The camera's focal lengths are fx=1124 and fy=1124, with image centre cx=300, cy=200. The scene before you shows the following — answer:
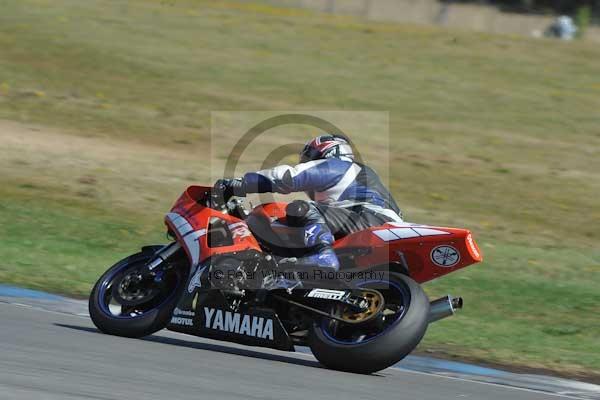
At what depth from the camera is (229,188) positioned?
8.15 m

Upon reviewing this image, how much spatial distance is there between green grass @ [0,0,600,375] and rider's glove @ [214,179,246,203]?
240cm

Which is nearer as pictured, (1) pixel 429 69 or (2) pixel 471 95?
(2) pixel 471 95

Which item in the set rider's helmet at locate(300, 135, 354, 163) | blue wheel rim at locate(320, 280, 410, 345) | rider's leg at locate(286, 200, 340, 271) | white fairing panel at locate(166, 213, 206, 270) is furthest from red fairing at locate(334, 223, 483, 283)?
white fairing panel at locate(166, 213, 206, 270)

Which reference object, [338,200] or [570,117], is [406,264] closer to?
[338,200]

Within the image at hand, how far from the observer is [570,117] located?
75.8ft

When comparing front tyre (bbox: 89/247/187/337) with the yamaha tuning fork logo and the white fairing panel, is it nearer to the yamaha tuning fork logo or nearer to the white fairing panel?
the white fairing panel

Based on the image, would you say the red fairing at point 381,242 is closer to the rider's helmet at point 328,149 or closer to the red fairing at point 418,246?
the red fairing at point 418,246

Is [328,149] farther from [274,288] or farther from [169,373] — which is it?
[169,373]

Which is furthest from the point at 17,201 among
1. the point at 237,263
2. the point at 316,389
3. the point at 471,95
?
the point at 471,95

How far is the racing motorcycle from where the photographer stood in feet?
24.3

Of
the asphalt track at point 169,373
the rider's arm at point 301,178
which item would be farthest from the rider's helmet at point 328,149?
the asphalt track at point 169,373

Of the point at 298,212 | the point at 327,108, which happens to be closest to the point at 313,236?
the point at 298,212

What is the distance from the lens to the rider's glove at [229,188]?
8062mm

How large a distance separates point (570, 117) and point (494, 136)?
265 centimetres
